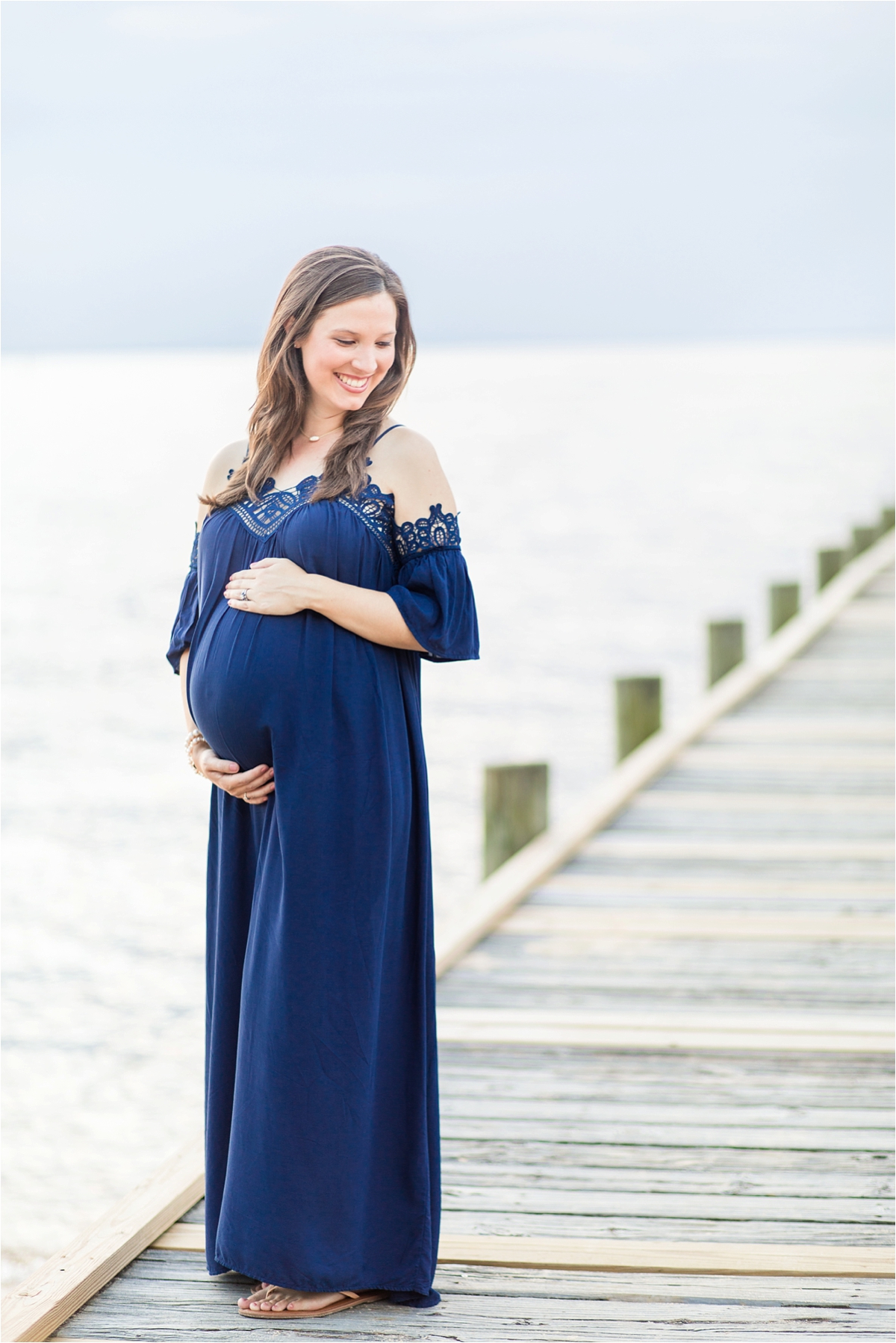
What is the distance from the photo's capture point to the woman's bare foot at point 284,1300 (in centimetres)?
264

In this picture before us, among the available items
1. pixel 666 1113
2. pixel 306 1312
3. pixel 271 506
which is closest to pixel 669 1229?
pixel 666 1113

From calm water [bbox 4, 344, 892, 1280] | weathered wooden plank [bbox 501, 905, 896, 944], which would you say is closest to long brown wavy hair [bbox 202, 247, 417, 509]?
weathered wooden plank [bbox 501, 905, 896, 944]

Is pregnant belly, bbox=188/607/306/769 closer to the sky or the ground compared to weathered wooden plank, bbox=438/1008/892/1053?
closer to the sky

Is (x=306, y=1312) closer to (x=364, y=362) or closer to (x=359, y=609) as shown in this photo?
(x=359, y=609)

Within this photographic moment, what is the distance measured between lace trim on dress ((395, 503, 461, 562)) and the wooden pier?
1387mm

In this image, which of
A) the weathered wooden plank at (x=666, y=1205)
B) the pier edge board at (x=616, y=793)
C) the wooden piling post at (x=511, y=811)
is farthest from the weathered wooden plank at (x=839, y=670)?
the weathered wooden plank at (x=666, y=1205)

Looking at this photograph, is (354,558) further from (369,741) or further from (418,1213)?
(418,1213)

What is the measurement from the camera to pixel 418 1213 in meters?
2.68

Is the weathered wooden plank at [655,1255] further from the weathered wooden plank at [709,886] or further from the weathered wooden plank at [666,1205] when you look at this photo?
the weathered wooden plank at [709,886]

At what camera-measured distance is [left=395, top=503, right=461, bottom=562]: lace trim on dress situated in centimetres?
261

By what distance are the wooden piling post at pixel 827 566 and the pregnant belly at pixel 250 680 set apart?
11.4m

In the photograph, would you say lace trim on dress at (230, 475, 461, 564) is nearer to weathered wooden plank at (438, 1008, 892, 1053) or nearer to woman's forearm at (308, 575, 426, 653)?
woman's forearm at (308, 575, 426, 653)

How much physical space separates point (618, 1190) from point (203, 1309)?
962mm

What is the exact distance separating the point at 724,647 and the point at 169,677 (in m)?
11.2
